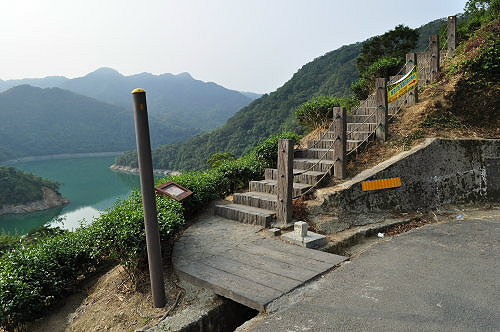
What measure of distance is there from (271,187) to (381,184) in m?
1.85

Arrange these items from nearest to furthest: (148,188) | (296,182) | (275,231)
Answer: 1. (148,188)
2. (275,231)
3. (296,182)

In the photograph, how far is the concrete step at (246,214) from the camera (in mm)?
5329

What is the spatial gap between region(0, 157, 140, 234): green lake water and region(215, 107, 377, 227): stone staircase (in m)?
20.9

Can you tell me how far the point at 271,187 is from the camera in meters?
6.25

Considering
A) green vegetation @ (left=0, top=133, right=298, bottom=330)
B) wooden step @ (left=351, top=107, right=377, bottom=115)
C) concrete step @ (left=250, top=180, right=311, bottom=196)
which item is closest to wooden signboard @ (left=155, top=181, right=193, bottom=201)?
green vegetation @ (left=0, top=133, right=298, bottom=330)

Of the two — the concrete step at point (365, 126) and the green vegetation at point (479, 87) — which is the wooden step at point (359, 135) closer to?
the concrete step at point (365, 126)

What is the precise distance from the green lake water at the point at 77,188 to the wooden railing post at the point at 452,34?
22046 mm

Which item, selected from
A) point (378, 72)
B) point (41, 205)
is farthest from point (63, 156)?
point (378, 72)

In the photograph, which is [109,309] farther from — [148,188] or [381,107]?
[381,107]

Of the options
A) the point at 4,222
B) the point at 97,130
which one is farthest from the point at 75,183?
the point at 97,130

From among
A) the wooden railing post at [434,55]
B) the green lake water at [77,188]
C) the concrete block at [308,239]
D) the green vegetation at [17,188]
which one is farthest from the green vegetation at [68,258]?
the green vegetation at [17,188]

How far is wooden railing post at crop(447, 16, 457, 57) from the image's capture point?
31.4 ft

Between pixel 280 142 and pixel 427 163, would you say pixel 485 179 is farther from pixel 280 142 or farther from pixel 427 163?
pixel 280 142

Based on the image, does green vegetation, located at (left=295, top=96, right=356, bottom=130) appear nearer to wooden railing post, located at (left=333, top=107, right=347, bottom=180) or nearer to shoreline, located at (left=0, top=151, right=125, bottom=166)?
wooden railing post, located at (left=333, top=107, right=347, bottom=180)
